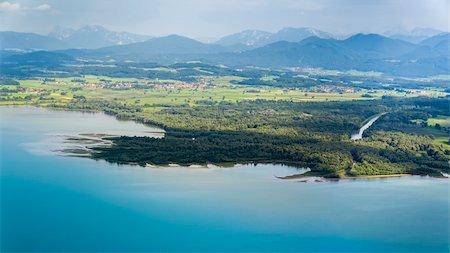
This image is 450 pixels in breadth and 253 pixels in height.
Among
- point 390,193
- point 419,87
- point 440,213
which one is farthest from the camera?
point 419,87

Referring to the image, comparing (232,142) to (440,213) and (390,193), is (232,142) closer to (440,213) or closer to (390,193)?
(390,193)

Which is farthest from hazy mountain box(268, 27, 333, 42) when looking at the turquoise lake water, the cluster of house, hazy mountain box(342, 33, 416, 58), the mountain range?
the turquoise lake water

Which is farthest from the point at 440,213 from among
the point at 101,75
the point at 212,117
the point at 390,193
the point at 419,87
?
the point at 101,75

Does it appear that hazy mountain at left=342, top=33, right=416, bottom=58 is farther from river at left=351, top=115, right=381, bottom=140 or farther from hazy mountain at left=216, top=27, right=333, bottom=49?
river at left=351, top=115, right=381, bottom=140

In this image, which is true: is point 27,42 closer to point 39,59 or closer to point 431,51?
point 39,59

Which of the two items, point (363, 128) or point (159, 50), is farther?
point (159, 50)

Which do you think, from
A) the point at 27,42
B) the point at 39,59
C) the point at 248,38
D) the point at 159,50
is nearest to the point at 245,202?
the point at 39,59
